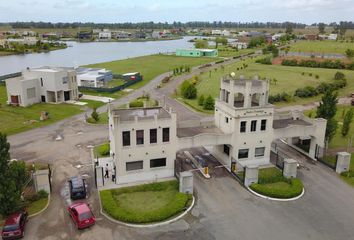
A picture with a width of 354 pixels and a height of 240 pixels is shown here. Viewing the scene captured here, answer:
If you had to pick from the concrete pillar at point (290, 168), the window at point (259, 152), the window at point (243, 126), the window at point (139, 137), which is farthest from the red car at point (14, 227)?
the concrete pillar at point (290, 168)

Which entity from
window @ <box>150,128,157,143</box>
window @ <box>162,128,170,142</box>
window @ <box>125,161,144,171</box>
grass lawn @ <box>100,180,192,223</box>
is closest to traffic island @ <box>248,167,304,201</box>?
grass lawn @ <box>100,180,192,223</box>

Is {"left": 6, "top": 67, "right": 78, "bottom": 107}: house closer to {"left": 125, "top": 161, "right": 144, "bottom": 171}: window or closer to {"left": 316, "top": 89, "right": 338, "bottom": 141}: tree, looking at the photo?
{"left": 125, "top": 161, "right": 144, "bottom": 171}: window

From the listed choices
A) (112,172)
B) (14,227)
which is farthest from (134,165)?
(14,227)

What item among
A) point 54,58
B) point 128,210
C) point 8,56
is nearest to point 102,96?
point 128,210

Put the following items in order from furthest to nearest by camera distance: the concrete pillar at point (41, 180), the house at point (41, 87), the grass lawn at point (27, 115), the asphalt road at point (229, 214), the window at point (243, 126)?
1. the house at point (41, 87)
2. the grass lawn at point (27, 115)
3. the window at point (243, 126)
4. the concrete pillar at point (41, 180)
5. the asphalt road at point (229, 214)

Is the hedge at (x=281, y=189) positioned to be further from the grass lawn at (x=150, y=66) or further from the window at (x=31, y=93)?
the grass lawn at (x=150, y=66)
